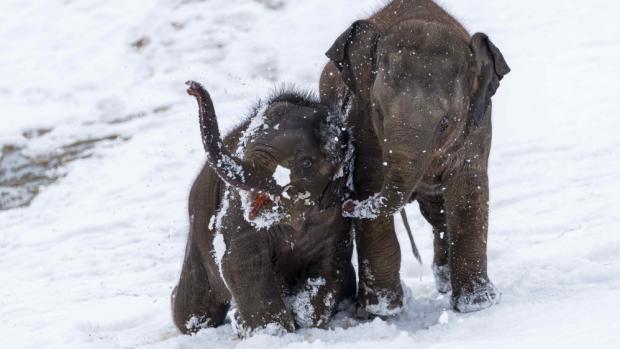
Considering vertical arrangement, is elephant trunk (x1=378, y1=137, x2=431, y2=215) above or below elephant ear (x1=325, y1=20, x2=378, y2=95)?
below

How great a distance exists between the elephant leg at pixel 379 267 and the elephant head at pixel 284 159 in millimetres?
371

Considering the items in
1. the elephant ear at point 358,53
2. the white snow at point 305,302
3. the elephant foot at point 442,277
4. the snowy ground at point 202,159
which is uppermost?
the elephant ear at point 358,53

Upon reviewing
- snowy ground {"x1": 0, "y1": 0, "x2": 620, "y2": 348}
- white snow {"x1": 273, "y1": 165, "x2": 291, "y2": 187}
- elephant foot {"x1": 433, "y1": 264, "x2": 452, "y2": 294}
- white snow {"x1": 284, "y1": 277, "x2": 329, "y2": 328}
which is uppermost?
white snow {"x1": 273, "y1": 165, "x2": 291, "y2": 187}

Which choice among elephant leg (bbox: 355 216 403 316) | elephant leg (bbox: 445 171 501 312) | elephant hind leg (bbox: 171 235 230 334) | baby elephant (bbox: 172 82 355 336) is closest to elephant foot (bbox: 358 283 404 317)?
elephant leg (bbox: 355 216 403 316)

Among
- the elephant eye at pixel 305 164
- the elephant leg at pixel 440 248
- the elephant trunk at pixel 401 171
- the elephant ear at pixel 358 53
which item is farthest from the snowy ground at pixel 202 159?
the elephant ear at pixel 358 53

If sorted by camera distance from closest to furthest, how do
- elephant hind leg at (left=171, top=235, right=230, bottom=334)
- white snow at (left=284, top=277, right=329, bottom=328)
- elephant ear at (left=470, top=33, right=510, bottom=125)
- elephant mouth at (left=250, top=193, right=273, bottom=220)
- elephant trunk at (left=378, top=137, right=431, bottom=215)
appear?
elephant trunk at (left=378, top=137, right=431, bottom=215) → elephant mouth at (left=250, top=193, right=273, bottom=220) → elephant ear at (left=470, top=33, right=510, bottom=125) → white snow at (left=284, top=277, right=329, bottom=328) → elephant hind leg at (left=171, top=235, right=230, bottom=334)

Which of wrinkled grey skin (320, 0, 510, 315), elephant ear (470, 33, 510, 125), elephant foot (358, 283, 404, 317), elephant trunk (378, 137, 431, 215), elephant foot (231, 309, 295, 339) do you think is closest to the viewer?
elephant trunk (378, 137, 431, 215)

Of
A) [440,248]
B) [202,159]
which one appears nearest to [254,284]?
[440,248]

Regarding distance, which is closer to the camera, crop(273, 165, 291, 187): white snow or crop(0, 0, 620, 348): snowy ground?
crop(273, 165, 291, 187): white snow

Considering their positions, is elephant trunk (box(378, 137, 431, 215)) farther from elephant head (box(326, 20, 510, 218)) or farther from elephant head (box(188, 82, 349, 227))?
elephant head (box(188, 82, 349, 227))

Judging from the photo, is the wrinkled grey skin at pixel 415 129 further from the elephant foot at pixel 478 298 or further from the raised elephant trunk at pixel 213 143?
the raised elephant trunk at pixel 213 143

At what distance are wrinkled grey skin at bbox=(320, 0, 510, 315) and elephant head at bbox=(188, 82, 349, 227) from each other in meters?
0.23

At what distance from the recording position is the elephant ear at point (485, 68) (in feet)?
19.1

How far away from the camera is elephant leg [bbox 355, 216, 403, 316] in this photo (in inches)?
257
